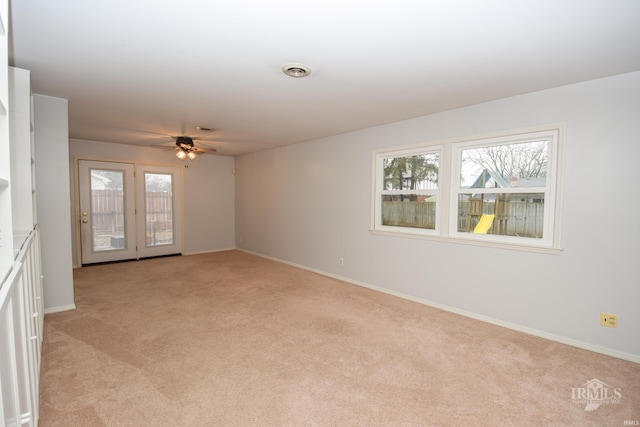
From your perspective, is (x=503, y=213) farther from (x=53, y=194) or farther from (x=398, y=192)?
(x=53, y=194)

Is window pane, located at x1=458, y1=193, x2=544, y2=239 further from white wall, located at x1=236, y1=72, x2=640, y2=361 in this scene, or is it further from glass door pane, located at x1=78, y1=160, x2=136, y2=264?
glass door pane, located at x1=78, y1=160, x2=136, y2=264

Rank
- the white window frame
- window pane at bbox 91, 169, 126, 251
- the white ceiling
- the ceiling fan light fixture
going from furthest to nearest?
window pane at bbox 91, 169, 126, 251
the white window frame
the ceiling fan light fixture
the white ceiling

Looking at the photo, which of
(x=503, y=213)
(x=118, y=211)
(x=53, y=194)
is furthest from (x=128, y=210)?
(x=503, y=213)

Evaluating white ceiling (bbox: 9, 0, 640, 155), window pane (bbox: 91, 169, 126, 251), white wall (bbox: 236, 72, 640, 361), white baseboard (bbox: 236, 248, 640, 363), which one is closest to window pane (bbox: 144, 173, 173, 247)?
window pane (bbox: 91, 169, 126, 251)

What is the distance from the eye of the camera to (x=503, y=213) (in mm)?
3289

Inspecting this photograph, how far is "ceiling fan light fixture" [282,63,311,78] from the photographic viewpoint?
2.39 meters

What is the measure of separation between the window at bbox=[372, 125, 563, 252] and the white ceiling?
21.0 inches

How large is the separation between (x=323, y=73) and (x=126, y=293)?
12.5 feet

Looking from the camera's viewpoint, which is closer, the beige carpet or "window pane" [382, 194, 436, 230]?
the beige carpet

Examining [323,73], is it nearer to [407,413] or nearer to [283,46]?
[283,46]

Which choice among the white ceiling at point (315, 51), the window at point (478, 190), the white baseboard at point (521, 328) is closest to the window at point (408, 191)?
the window at point (478, 190)

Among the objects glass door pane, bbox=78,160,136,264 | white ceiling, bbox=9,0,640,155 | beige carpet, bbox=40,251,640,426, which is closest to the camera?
white ceiling, bbox=9,0,640,155

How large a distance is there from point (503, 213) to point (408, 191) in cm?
118

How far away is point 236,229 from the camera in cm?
754
